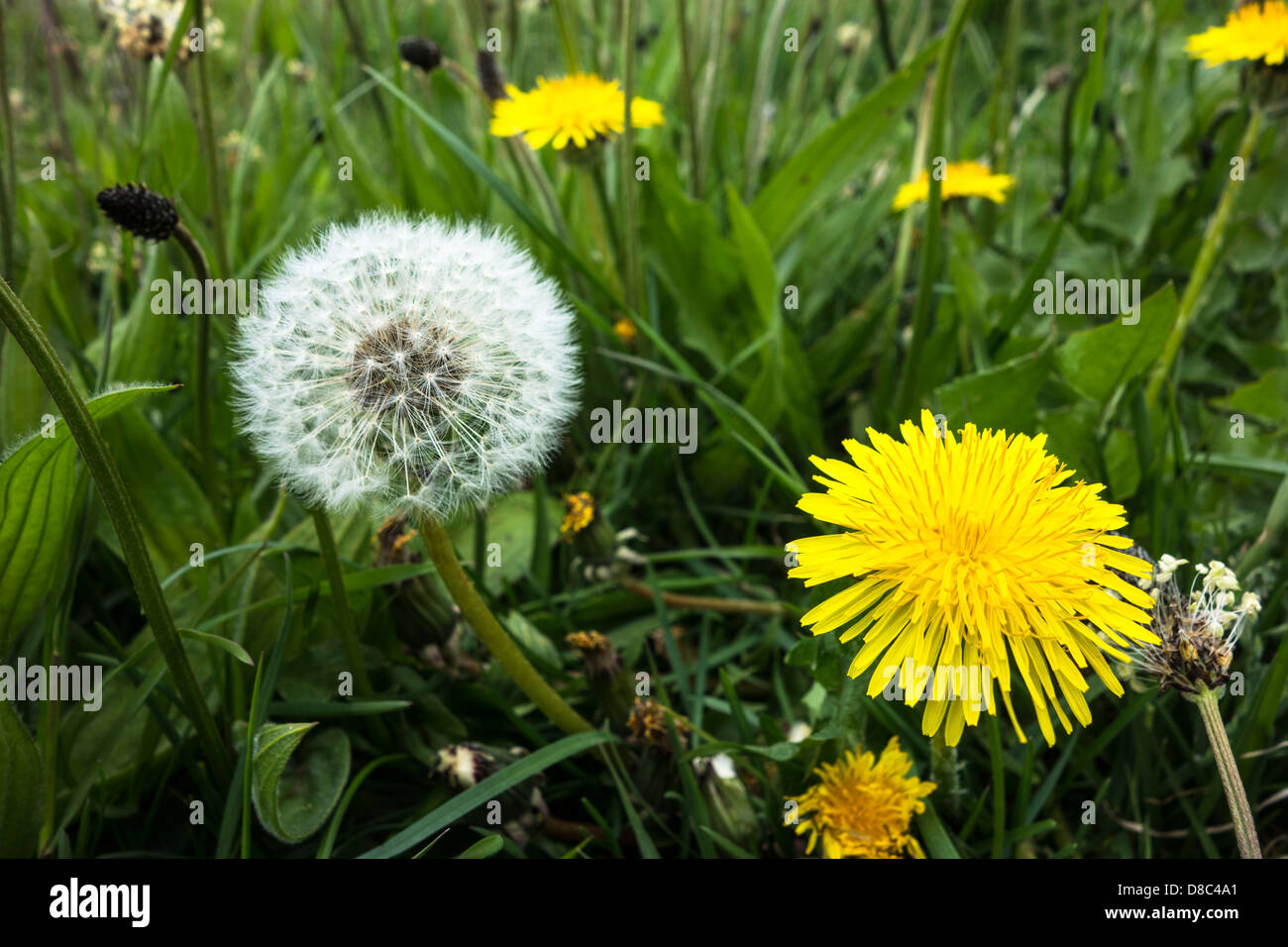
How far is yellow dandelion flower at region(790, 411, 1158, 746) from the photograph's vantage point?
1.06 m

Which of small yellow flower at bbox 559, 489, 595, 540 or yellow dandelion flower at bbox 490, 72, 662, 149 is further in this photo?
yellow dandelion flower at bbox 490, 72, 662, 149

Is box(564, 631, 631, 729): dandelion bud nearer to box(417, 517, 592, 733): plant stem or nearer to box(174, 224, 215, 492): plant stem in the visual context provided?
box(417, 517, 592, 733): plant stem

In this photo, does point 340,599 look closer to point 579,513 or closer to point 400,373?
point 400,373

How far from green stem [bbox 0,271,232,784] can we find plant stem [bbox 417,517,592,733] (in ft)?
1.17

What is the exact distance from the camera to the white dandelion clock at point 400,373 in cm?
128

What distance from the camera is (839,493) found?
1123mm

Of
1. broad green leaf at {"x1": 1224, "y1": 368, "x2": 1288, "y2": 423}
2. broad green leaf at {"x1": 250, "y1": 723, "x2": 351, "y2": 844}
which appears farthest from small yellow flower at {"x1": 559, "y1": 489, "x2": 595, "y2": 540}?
broad green leaf at {"x1": 1224, "y1": 368, "x2": 1288, "y2": 423}

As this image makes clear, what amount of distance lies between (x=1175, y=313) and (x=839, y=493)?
0.96m

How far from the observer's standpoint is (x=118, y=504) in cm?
113

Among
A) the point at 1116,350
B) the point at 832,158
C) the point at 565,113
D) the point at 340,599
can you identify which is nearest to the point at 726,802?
the point at 340,599

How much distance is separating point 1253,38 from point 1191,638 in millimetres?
1443

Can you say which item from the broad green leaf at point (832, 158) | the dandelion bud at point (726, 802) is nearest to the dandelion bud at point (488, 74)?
the broad green leaf at point (832, 158)

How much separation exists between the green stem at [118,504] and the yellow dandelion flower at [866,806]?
888mm
